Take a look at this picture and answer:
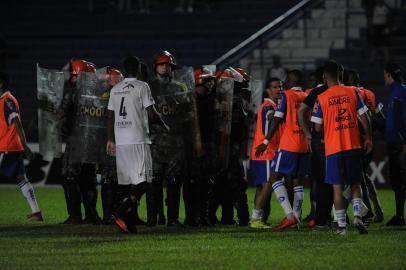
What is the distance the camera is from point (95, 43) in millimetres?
30875

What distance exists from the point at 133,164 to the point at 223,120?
2262 mm

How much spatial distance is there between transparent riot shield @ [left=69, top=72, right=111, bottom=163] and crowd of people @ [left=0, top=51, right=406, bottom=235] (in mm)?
84

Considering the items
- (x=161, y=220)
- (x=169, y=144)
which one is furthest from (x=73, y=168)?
(x=169, y=144)

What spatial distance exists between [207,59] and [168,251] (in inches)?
710

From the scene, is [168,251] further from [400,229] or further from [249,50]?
[249,50]

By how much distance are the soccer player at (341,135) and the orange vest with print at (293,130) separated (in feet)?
4.03

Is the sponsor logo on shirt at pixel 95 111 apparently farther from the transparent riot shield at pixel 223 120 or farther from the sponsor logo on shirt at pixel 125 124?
the sponsor logo on shirt at pixel 125 124

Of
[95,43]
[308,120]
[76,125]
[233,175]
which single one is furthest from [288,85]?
[95,43]

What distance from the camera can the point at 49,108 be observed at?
15750mm

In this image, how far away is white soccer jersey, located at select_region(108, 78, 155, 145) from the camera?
1328 cm

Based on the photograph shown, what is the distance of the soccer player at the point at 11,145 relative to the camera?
15.7m

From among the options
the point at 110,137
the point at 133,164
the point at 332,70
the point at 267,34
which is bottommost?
the point at 133,164

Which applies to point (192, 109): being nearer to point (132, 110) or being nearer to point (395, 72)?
point (132, 110)

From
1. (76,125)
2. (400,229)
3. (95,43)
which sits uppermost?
(95,43)
